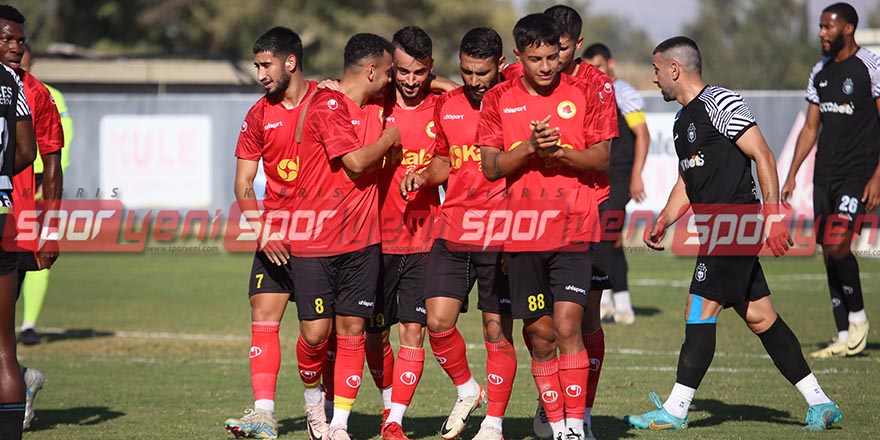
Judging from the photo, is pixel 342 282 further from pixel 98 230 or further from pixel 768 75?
pixel 768 75

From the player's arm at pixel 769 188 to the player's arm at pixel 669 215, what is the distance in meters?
0.61

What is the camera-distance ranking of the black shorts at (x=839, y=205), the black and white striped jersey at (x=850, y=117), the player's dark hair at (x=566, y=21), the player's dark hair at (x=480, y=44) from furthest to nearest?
the black and white striped jersey at (x=850, y=117) → the black shorts at (x=839, y=205) → the player's dark hair at (x=566, y=21) → the player's dark hair at (x=480, y=44)

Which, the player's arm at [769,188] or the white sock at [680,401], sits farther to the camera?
the white sock at [680,401]

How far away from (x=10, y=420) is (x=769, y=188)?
4.79 meters

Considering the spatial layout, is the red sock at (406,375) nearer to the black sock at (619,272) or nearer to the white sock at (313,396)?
the white sock at (313,396)

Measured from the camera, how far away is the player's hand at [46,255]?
6.79 m

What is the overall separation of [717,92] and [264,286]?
10.9 feet

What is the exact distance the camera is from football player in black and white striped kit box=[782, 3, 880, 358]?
33.6ft

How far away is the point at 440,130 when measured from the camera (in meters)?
7.09

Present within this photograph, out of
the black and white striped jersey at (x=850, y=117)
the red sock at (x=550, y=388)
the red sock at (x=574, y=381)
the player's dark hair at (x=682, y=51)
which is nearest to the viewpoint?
the red sock at (x=574, y=381)

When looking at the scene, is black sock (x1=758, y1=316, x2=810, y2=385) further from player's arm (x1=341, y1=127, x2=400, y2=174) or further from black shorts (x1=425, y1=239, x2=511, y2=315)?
player's arm (x1=341, y1=127, x2=400, y2=174)

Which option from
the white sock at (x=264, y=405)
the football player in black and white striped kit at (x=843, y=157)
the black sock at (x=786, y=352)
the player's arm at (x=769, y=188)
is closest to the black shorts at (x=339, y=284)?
the white sock at (x=264, y=405)

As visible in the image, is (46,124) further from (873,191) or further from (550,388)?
(873,191)

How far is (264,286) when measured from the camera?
738 cm
